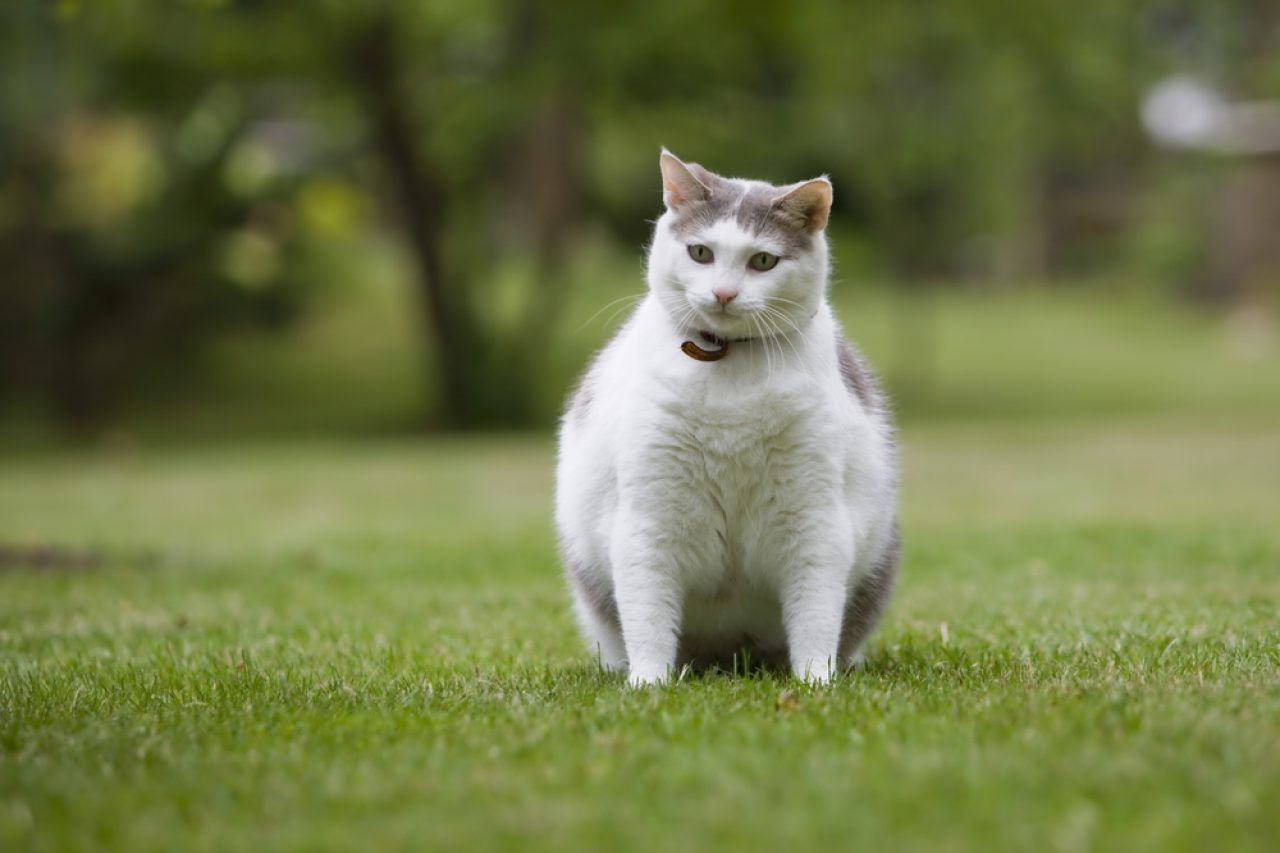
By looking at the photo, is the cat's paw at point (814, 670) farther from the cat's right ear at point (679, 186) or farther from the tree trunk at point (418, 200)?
the tree trunk at point (418, 200)

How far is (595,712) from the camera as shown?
3.49 metres

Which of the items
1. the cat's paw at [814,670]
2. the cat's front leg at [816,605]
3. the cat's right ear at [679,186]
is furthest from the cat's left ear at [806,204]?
the cat's paw at [814,670]

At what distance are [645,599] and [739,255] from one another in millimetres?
954

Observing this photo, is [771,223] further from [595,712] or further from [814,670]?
[595,712]

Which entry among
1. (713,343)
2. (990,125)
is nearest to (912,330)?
(990,125)

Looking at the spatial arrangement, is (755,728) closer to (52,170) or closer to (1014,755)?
(1014,755)

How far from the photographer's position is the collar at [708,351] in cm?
391

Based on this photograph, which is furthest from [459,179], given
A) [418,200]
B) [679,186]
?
[679,186]

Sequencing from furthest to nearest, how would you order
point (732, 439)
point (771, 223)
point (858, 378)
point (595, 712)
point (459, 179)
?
1. point (459, 179)
2. point (858, 378)
3. point (771, 223)
4. point (732, 439)
5. point (595, 712)

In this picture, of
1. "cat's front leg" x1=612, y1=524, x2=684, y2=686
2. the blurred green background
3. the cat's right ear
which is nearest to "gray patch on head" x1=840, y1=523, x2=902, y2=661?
"cat's front leg" x1=612, y1=524, x2=684, y2=686

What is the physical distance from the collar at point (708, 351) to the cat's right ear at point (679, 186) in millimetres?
379

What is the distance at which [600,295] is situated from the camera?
80.9ft

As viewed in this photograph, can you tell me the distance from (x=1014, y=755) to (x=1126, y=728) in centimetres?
37

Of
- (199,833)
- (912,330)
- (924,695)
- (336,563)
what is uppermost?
(199,833)
